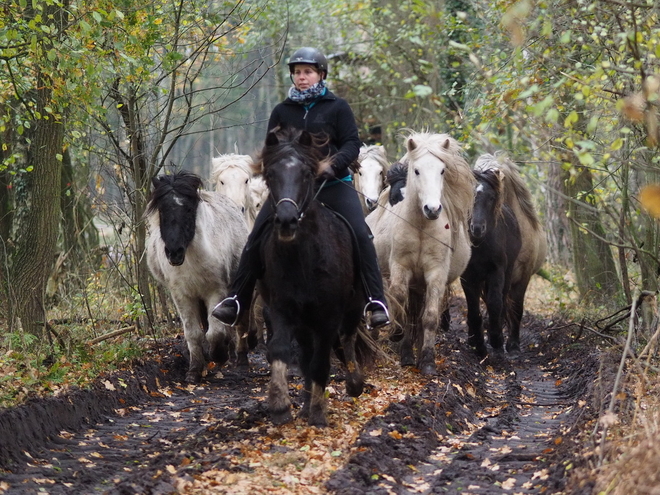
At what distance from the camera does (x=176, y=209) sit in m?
9.93

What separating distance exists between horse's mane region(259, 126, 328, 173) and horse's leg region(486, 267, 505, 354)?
5.55 meters

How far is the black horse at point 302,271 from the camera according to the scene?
23.7 ft

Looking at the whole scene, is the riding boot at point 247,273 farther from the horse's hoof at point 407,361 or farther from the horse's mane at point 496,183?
the horse's mane at point 496,183

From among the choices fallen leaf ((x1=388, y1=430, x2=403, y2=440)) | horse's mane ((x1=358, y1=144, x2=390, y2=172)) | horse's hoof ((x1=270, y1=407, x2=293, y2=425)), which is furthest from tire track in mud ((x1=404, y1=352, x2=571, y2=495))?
horse's mane ((x1=358, y1=144, x2=390, y2=172))

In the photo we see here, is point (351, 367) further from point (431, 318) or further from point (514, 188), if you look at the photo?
point (514, 188)

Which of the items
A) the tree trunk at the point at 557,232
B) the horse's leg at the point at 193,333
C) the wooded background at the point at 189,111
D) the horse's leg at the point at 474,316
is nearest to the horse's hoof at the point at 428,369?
the horse's leg at the point at 474,316

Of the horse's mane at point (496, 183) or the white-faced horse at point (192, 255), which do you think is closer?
the white-faced horse at point (192, 255)

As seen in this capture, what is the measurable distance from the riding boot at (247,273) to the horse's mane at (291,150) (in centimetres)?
54

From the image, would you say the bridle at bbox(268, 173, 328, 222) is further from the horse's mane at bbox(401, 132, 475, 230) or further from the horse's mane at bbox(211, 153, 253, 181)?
the horse's mane at bbox(211, 153, 253, 181)

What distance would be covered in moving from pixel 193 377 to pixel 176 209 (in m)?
2.08

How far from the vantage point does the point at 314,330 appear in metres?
7.64

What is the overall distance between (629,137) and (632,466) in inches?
226

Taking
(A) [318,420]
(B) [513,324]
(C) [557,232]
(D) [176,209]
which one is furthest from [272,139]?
(C) [557,232]

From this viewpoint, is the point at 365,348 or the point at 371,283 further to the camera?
the point at 365,348
